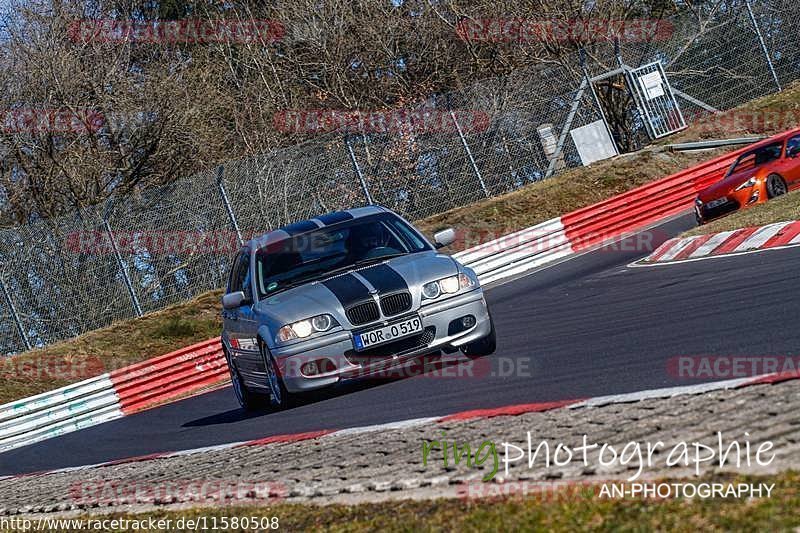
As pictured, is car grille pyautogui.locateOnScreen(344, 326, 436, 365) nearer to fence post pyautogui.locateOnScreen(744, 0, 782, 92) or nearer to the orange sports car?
the orange sports car

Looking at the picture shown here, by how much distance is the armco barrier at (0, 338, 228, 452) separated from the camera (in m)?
16.8

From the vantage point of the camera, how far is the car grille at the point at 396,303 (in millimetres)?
9312

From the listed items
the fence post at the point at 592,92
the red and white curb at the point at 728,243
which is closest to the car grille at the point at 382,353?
the red and white curb at the point at 728,243

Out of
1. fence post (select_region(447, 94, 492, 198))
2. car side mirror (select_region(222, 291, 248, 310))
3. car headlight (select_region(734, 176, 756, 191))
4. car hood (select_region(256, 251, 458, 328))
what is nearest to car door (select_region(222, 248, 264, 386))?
car side mirror (select_region(222, 291, 248, 310))

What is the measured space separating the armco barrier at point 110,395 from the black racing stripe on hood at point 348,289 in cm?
834

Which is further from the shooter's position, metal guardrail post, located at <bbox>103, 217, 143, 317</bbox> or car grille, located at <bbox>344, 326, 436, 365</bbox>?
metal guardrail post, located at <bbox>103, 217, 143, 317</bbox>

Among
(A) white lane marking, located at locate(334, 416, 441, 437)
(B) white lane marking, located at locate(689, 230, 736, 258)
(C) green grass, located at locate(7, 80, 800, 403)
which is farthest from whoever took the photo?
(C) green grass, located at locate(7, 80, 800, 403)

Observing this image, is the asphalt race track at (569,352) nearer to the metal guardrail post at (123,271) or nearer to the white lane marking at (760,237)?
the white lane marking at (760,237)

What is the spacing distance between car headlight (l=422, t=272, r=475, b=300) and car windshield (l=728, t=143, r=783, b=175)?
10314 mm

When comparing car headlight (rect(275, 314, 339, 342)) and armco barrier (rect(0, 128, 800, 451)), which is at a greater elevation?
car headlight (rect(275, 314, 339, 342))

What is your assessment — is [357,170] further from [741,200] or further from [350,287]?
[350,287]

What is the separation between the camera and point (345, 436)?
7.52m

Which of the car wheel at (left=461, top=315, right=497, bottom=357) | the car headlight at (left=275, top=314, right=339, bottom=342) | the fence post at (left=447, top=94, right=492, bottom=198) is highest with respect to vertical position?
the fence post at (left=447, top=94, right=492, bottom=198)

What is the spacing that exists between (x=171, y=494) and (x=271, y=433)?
2373 mm
